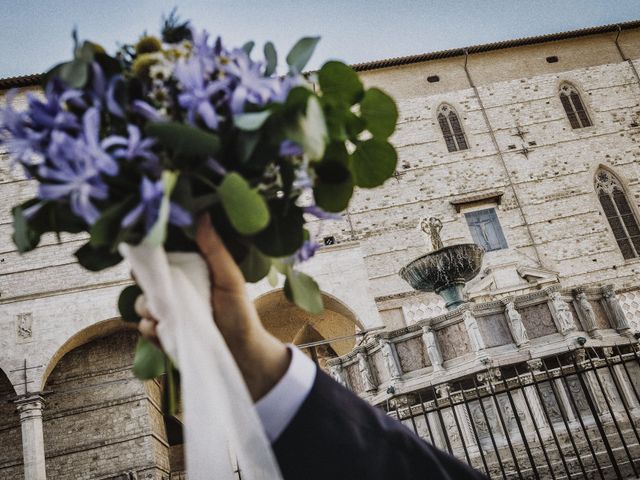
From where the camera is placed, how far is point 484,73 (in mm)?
19297

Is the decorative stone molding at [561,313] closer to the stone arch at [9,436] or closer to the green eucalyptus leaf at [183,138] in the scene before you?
the green eucalyptus leaf at [183,138]

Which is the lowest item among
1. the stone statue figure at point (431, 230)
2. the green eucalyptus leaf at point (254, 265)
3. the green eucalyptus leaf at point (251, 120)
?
the green eucalyptus leaf at point (254, 265)

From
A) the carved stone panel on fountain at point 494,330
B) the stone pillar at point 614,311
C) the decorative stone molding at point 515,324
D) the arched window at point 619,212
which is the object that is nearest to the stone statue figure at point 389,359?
the carved stone panel on fountain at point 494,330

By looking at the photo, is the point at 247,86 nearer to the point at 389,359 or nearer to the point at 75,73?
the point at 75,73

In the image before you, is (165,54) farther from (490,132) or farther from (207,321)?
(490,132)

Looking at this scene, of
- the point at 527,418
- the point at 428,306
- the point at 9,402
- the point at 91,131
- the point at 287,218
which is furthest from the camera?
the point at 428,306

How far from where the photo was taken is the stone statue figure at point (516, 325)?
7695mm

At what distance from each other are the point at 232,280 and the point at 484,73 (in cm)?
2014

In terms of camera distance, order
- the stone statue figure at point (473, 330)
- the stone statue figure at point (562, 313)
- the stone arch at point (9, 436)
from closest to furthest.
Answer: the stone statue figure at point (473, 330) < the stone statue figure at point (562, 313) < the stone arch at point (9, 436)

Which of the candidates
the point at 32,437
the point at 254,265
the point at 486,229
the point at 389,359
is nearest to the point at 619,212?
the point at 486,229

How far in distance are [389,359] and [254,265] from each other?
22.7 ft

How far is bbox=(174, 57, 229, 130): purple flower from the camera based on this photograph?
988 mm

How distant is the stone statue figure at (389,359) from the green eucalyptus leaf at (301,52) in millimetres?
6952

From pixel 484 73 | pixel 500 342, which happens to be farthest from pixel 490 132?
pixel 500 342
